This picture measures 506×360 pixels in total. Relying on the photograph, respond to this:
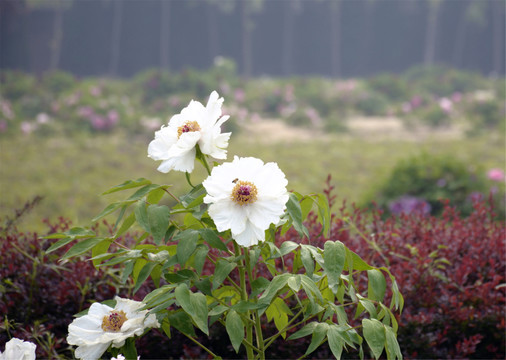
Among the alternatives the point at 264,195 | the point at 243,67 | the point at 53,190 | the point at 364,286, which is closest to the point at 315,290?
the point at 264,195

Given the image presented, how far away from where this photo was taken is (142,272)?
116 cm

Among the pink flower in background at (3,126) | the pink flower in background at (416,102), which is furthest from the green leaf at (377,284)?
the pink flower in background at (416,102)

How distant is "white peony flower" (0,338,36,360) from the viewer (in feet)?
3.63

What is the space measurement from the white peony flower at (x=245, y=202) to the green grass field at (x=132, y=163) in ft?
12.4

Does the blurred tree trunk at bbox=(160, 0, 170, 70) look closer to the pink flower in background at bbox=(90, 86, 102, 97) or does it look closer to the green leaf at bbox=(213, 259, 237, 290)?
the pink flower in background at bbox=(90, 86, 102, 97)

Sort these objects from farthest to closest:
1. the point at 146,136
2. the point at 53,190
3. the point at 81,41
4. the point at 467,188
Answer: the point at 81,41 < the point at 146,136 < the point at 53,190 < the point at 467,188

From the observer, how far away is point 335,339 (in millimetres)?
1122

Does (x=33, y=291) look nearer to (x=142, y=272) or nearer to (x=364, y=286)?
(x=142, y=272)

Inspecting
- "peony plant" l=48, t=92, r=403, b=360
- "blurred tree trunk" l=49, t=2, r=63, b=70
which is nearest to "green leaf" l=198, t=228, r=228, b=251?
"peony plant" l=48, t=92, r=403, b=360

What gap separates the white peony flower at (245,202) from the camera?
3.55 feet

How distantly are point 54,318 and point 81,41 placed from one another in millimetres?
14604

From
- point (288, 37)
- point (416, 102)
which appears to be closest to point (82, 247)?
point (416, 102)

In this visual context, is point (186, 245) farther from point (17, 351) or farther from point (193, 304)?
point (17, 351)

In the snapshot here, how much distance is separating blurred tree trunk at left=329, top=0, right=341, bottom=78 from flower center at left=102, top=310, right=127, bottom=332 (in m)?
15.8
